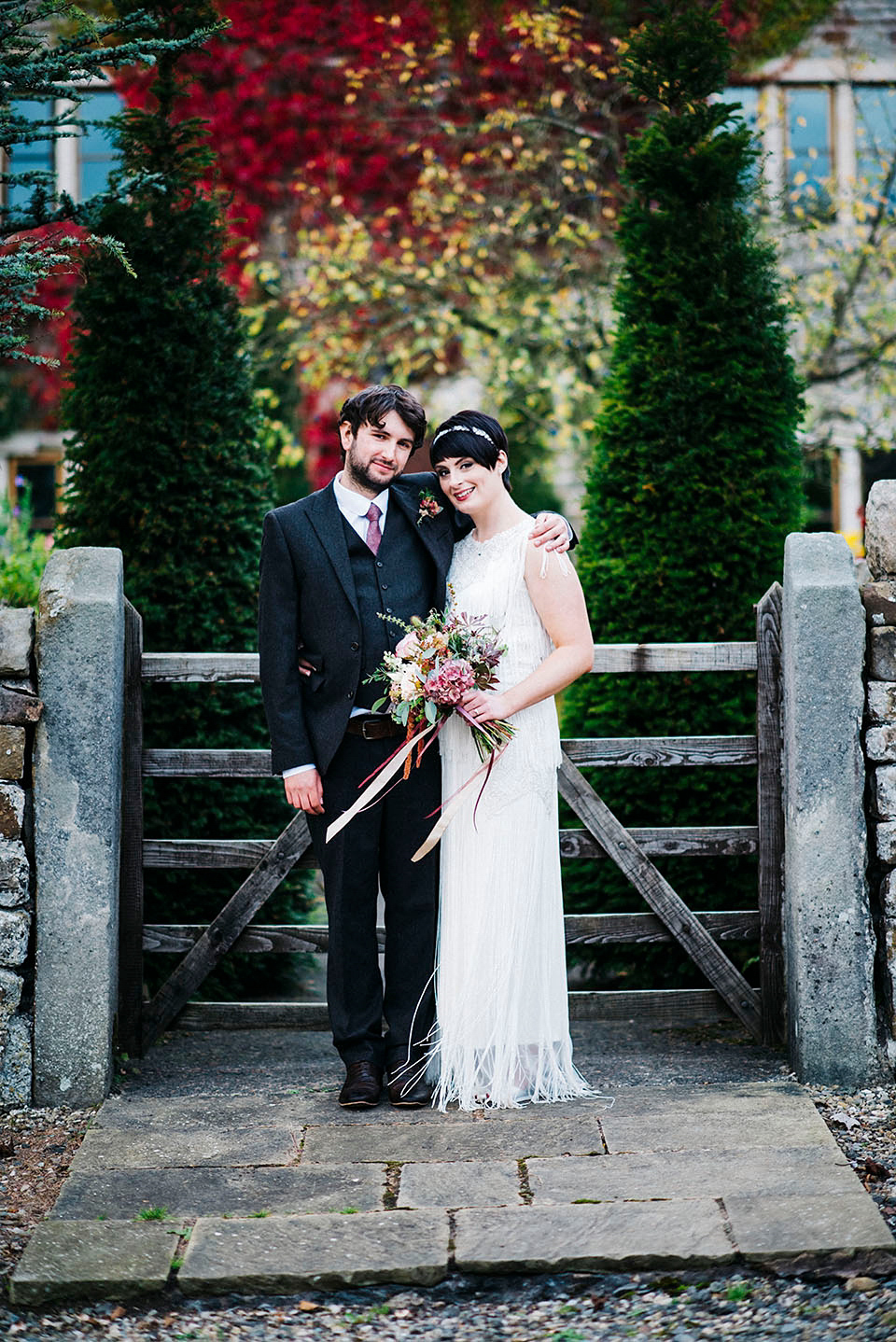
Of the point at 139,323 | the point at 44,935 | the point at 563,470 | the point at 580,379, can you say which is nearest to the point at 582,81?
the point at 580,379

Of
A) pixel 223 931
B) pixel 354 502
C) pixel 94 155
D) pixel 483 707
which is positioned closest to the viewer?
pixel 483 707

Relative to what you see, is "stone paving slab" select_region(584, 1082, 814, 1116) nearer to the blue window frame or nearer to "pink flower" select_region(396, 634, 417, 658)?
"pink flower" select_region(396, 634, 417, 658)

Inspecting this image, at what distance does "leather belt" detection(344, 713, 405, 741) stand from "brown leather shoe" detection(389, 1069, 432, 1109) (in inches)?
39.7

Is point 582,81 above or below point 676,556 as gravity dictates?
above

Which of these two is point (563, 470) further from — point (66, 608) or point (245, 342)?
point (66, 608)

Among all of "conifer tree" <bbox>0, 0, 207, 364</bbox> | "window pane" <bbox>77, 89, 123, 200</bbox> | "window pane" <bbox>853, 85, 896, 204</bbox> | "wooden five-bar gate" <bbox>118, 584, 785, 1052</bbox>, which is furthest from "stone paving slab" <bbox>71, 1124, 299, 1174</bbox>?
"window pane" <bbox>77, 89, 123, 200</bbox>

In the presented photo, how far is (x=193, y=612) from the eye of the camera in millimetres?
5164

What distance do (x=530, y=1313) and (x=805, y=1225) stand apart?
67 centimetres

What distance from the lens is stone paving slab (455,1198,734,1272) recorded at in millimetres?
2939

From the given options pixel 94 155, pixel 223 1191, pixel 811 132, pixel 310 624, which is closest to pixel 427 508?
pixel 310 624

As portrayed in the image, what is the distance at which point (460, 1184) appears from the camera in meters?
3.32

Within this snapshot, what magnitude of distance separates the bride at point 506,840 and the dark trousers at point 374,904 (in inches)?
2.5

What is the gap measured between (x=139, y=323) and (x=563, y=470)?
733 centimetres

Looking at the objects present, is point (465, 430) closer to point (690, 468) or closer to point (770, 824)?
point (690, 468)
